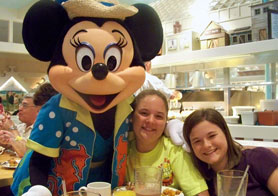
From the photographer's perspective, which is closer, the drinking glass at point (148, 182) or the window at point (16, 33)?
the drinking glass at point (148, 182)

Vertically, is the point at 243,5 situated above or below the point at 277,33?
above

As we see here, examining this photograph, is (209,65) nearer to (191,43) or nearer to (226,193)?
(191,43)

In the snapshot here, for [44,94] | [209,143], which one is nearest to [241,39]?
[44,94]

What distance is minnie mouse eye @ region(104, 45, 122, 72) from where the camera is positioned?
1060mm

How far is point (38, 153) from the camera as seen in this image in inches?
42.9

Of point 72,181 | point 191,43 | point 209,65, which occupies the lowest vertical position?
point 72,181

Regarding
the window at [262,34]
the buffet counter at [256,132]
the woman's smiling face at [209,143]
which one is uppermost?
the window at [262,34]

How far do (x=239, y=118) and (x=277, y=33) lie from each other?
1154 mm

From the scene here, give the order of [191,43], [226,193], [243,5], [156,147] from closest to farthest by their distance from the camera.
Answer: [226,193]
[156,147]
[191,43]
[243,5]

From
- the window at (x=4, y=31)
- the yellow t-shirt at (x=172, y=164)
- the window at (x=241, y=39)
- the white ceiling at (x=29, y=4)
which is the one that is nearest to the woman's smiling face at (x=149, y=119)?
the yellow t-shirt at (x=172, y=164)

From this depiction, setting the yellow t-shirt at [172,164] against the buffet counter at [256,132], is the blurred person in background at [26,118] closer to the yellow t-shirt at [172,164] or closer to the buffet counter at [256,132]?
the yellow t-shirt at [172,164]

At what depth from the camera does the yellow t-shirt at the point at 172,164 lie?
3.82 feet

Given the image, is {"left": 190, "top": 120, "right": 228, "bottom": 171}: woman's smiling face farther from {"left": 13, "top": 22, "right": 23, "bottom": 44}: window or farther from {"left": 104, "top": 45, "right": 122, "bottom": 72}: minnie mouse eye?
{"left": 13, "top": 22, "right": 23, "bottom": 44}: window

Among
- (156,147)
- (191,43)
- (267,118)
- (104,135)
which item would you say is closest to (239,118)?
(267,118)
